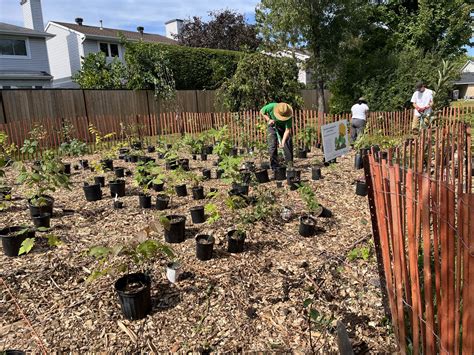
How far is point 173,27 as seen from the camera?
117ft

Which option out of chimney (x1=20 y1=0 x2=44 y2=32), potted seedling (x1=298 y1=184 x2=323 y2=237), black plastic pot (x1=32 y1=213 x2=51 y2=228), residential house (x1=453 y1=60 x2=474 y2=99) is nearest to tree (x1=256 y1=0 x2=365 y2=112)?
potted seedling (x1=298 y1=184 x2=323 y2=237)

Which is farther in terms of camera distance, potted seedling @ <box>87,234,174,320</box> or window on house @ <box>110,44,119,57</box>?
window on house @ <box>110,44,119,57</box>

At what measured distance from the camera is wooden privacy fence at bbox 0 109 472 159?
10117 millimetres

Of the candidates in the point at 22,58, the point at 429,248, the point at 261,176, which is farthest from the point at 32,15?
the point at 429,248

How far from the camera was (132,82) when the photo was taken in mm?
16297

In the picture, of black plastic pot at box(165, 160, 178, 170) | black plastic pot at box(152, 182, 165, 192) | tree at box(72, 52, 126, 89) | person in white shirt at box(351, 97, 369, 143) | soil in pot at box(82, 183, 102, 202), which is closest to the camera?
soil in pot at box(82, 183, 102, 202)

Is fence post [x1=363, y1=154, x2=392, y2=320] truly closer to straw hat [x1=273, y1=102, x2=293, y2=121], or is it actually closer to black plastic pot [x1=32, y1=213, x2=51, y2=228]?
black plastic pot [x1=32, y1=213, x2=51, y2=228]

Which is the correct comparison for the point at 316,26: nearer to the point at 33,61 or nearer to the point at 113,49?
the point at 113,49

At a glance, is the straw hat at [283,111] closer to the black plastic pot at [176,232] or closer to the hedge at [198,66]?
the black plastic pot at [176,232]

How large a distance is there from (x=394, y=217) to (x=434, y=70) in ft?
53.3

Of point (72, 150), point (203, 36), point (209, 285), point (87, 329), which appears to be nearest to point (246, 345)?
point (209, 285)

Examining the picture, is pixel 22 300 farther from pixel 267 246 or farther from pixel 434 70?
pixel 434 70

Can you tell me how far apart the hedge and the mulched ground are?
615 inches

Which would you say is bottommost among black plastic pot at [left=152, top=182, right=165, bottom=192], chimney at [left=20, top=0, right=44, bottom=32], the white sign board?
black plastic pot at [left=152, top=182, right=165, bottom=192]
